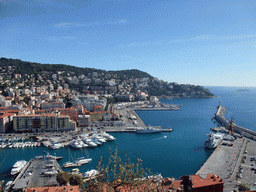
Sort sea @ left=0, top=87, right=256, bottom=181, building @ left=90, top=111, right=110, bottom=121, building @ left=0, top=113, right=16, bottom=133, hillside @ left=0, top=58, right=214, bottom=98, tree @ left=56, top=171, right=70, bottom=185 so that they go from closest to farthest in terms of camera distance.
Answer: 1. tree @ left=56, top=171, right=70, bottom=185
2. sea @ left=0, top=87, right=256, bottom=181
3. building @ left=0, top=113, right=16, bottom=133
4. building @ left=90, top=111, right=110, bottom=121
5. hillside @ left=0, top=58, right=214, bottom=98

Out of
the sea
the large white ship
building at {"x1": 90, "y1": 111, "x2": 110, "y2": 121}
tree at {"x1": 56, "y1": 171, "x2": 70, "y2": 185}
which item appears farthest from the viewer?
building at {"x1": 90, "y1": 111, "x2": 110, "y2": 121}

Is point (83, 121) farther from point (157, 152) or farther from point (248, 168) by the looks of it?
point (248, 168)

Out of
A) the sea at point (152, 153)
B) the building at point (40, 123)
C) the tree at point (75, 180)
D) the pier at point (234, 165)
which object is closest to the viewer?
the tree at point (75, 180)

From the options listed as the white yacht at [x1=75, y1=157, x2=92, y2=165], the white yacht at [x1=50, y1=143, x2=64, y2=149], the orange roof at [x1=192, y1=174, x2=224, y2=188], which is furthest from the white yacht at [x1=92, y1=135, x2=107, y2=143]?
the orange roof at [x1=192, y1=174, x2=224, y2=188]

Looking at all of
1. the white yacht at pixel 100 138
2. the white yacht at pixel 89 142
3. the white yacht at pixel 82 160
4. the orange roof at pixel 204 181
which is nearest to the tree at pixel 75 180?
the white yacht at pixel 82 160

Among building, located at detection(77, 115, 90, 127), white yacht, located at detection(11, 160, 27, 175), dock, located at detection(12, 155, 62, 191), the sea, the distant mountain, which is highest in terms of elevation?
the distant mountain

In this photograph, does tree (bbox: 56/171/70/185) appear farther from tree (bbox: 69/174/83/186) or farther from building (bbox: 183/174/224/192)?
building (bbox: 183/174/224/192)

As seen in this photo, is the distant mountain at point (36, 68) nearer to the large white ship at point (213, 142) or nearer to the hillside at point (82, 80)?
the hillside at point (82, 80)

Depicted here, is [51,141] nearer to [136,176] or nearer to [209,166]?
[209,166]
